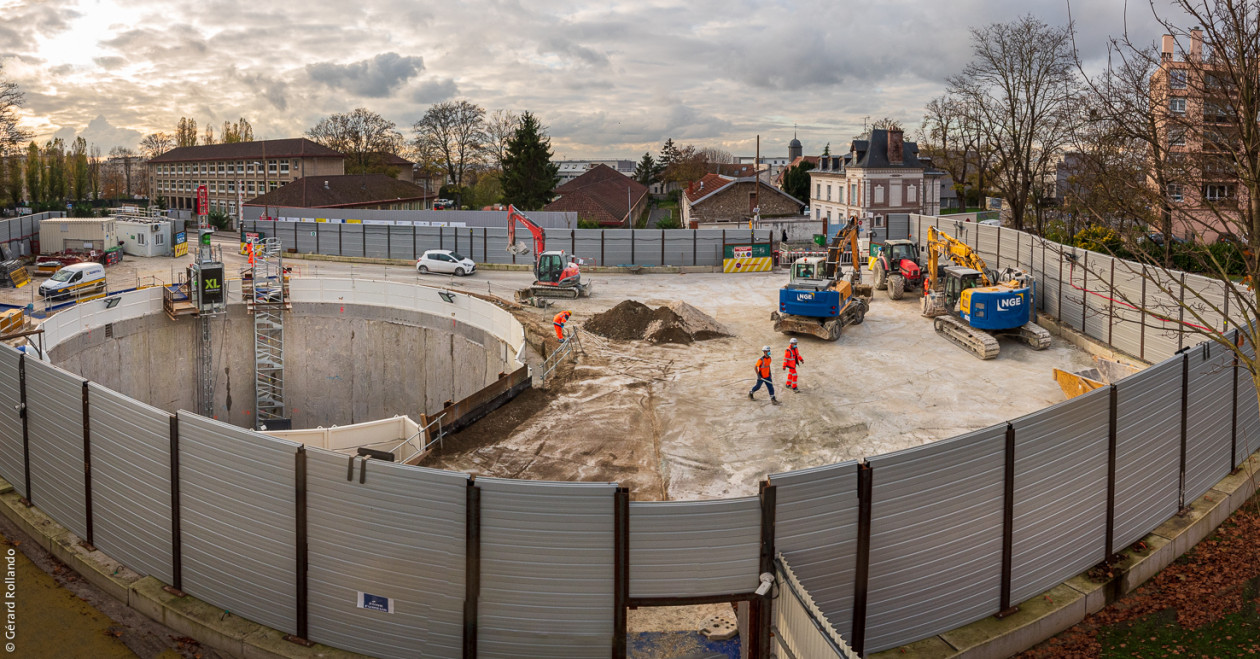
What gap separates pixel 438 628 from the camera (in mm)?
10383

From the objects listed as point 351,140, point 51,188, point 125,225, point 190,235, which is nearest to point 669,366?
point 125,225

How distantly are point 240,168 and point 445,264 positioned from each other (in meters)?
67.0

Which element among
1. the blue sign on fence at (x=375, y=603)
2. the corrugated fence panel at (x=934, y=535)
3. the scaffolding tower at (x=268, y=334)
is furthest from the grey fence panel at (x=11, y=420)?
the scaffolding tower at (x=268, y=334)

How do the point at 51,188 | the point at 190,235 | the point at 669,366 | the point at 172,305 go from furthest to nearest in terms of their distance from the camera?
the point at 51,188, the point at 190,235, the point at 172,305, the point at 669,366

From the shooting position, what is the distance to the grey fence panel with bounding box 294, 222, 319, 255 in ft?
172

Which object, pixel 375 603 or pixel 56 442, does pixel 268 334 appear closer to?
pixel 56 442

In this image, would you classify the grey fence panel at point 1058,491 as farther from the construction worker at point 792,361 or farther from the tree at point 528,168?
the tree at point 528,168

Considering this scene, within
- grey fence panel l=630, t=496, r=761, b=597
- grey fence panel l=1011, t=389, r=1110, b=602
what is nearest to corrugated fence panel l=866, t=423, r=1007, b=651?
grey fence panel l=1011, t=389, r=1110, b=602

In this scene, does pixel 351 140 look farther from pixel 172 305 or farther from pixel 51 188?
pixel 172 305

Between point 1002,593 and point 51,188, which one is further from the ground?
point 51,188

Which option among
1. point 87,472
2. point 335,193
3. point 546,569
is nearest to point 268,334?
point 87,472

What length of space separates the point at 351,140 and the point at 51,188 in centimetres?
3356

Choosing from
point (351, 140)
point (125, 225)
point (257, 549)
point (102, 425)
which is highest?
point (351, 140)

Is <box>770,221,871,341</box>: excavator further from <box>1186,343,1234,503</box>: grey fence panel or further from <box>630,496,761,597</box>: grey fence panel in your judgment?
<box>630,496,761,597</box>: grey fence panel
